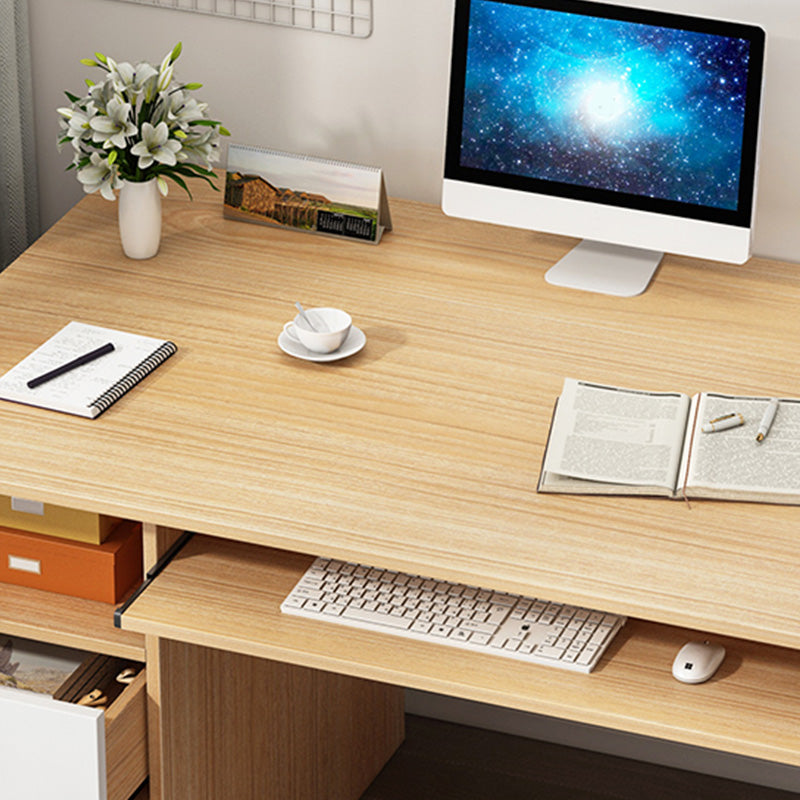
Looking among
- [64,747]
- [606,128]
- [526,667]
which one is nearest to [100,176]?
[606,128]

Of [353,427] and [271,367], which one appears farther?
[271,367]

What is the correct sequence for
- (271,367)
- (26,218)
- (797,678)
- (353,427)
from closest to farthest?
1. (797,678)
2. (353,427)
3. (271,367)
4. (26,218)

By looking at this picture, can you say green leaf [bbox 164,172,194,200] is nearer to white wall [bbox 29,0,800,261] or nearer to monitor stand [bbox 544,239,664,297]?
white wall [bbox 29,0,800,261]

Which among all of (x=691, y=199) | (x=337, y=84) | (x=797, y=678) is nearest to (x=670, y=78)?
(x=691, y=199)

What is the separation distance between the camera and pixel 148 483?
1466 millimetres

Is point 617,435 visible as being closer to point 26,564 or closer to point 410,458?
point 410,458

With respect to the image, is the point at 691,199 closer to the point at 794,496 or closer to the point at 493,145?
the point at 493,145

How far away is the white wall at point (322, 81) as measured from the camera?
2.03 meters

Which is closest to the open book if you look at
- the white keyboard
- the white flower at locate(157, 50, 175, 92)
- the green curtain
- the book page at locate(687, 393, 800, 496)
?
the book page at locate(687, 393, 800, 496)

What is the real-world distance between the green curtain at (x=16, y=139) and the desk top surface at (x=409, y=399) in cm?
20

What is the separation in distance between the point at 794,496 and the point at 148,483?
0.69 meters

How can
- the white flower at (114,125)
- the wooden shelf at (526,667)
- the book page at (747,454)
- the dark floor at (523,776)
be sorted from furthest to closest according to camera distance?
the dark floor at (523,776) → the white flower at (114,125) → the book page at (747,454) → the wooden shelf at (526,667)

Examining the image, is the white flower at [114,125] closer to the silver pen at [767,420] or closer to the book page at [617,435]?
the book page at [617,435]

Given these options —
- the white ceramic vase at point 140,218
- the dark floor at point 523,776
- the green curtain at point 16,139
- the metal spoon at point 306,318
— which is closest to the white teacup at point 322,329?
the metal spoon at point 306,318
